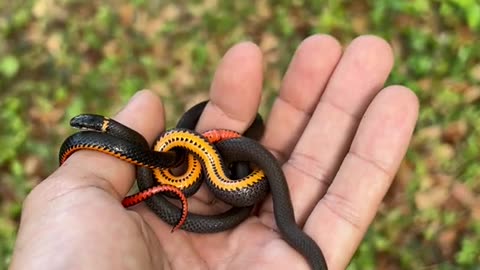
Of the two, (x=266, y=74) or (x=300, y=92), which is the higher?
(x=300, y=92)

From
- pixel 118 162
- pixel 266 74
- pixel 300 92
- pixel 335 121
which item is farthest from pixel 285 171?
pixel 266 74

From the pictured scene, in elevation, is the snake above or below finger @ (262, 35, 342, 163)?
below

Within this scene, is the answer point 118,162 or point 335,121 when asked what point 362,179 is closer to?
point 335,121

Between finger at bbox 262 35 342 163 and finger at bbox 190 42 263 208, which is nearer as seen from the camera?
finger at bbox 190 42 263 208

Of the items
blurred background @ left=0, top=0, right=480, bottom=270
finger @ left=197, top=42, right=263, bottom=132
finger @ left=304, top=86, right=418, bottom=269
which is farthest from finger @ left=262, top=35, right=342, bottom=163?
blurred background @ left=0, top=0, right=480, bottom=270

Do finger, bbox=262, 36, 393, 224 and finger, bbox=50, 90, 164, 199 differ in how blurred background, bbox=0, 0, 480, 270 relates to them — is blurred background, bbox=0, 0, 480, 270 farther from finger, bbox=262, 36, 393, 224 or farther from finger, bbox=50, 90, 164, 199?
finger, bbox=50, 90, 164, 199

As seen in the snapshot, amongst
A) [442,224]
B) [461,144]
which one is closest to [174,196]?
[442,224]
